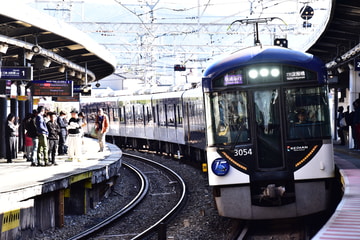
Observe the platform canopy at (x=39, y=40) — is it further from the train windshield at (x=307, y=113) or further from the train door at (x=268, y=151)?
the train windshield at (x=307, y=113)

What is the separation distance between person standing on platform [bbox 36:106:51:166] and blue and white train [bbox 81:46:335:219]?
571 centimetres

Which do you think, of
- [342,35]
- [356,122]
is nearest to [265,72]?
[356,122]

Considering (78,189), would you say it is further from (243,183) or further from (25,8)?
(243,183)

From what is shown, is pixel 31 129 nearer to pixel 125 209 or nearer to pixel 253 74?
pixel 125 209

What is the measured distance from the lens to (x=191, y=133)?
64.5ft

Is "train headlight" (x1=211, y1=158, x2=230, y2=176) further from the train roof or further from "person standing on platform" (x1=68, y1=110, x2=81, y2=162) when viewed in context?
"person standing on platform" (x1=68, y1=110, x2=81, y2=162)

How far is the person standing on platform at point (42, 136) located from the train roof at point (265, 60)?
570 centimetres

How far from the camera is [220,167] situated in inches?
379

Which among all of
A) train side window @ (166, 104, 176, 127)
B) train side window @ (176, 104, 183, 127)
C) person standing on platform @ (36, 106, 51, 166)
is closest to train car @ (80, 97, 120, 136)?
train side window @ (166, 104, 176, 127)

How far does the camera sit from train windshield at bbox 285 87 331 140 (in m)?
9.67

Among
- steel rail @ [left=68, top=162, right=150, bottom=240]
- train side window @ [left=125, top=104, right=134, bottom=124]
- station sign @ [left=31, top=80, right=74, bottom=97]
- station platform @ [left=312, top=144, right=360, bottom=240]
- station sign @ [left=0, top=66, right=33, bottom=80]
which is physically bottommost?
steel rail @ [left=68, top=162, right=150, bottom=240]

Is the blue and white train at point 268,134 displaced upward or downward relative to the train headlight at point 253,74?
downward

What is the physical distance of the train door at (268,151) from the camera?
955 centimetres

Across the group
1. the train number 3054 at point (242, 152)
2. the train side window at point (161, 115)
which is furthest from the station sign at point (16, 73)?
the train side window at point (161, 115)
